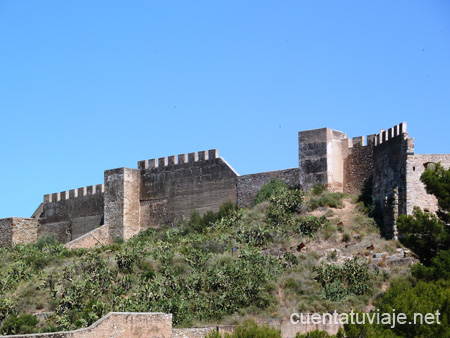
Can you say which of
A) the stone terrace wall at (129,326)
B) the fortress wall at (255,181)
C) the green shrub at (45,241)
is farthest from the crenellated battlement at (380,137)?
the green shrub at (45,241)

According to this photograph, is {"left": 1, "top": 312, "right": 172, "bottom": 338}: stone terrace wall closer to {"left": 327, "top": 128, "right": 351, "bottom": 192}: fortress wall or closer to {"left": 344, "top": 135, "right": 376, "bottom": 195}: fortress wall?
{"left": 327, "top": 128, "right": 351, "bottom": 192}: fortress wall

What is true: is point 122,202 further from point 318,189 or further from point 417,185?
point 417,185

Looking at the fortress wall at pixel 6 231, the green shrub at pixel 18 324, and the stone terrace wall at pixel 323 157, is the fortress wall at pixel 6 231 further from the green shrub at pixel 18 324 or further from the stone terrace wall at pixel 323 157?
the green shrub at pixel 18 324

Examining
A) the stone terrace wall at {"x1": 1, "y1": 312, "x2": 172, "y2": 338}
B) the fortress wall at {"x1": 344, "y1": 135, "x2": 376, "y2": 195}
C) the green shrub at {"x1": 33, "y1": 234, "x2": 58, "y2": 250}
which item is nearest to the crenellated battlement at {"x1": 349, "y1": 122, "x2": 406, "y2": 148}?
the fortress wall at {"x1": 344, "y1": 135, "x2": 376, "y2": 195}

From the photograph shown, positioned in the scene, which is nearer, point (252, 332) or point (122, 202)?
point (252, 332)

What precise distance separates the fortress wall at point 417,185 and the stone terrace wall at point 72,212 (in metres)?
14.5

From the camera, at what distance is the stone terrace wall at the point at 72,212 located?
35656 millimetres

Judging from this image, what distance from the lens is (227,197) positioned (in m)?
31.8

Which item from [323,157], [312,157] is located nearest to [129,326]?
[323,157]

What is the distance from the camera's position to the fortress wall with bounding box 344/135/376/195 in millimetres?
28703

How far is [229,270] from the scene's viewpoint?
24406 mm

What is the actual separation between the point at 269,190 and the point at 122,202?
22.0ft

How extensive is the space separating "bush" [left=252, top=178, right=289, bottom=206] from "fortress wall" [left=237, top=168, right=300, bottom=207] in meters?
0.19

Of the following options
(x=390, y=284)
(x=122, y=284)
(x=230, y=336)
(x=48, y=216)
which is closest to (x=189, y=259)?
(x=122, y=284)
